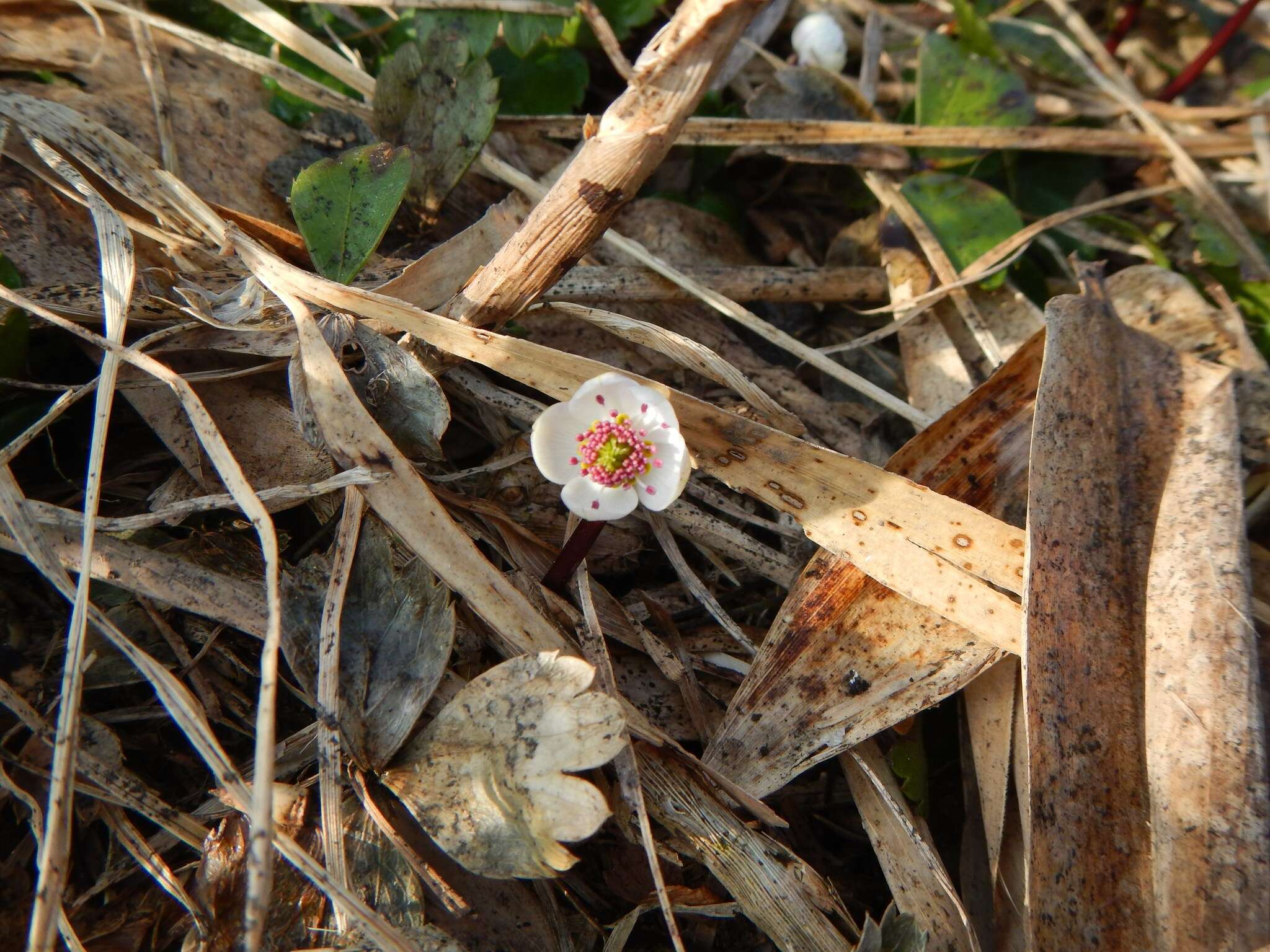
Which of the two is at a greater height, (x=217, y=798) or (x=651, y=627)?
(x=217, y=798)

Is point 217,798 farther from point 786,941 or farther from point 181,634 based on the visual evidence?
point 786,941

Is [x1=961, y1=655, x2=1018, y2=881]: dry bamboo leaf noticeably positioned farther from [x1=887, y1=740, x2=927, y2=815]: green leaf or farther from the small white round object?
the small white round object

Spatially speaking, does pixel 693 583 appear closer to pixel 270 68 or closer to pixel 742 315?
pixel 742 315

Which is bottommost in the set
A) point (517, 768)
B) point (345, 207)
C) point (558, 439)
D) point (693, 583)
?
point (693, 583)

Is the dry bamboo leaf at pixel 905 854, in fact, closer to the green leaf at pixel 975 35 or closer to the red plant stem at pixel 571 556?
the red plant stem at pixel 571 556

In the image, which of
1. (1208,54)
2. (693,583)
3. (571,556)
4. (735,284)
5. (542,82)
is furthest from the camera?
(1208,54)

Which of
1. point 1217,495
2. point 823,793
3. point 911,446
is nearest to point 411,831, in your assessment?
point 823,793

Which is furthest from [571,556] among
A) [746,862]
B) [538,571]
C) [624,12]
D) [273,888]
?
[624,12]
